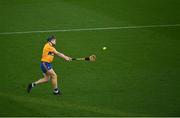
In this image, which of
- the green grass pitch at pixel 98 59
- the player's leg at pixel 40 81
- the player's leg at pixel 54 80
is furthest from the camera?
the player's leg at pixel 40 81

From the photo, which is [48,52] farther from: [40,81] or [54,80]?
[40,81]

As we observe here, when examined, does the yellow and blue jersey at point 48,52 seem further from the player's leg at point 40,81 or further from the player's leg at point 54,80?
the player's leg at point 40,81

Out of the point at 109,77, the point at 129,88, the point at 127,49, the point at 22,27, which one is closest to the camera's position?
the point at 129,88

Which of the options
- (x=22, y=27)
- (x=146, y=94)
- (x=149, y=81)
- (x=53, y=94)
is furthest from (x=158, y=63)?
(x=22, y=27)

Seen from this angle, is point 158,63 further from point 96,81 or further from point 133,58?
point 96,81

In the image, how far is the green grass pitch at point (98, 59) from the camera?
1683cm

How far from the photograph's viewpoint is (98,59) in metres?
21.5

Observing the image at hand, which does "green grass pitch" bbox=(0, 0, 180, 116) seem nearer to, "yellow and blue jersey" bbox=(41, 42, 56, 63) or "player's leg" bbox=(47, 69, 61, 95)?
"player's leg" bbox=(47, 69, 61, 95)

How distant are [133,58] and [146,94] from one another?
13.1 feet

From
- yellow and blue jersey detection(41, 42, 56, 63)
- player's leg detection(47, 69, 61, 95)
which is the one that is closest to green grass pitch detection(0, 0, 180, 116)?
player's leg detection(47, 69, 61, 95)

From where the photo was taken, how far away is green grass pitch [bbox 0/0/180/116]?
1683 cm

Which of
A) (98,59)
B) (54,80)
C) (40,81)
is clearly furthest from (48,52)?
(98,59)

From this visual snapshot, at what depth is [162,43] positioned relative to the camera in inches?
902

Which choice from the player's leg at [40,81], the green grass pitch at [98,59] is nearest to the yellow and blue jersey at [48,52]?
the player's leg at [40,81]
